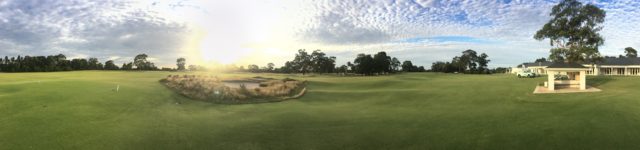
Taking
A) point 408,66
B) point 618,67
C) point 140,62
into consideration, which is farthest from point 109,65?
point 618,67

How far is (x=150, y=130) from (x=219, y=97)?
31.8 feet

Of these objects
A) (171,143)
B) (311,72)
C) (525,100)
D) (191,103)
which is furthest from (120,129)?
(311,72)

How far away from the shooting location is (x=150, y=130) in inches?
528

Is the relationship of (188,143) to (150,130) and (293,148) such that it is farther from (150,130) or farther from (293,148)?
(293,148)

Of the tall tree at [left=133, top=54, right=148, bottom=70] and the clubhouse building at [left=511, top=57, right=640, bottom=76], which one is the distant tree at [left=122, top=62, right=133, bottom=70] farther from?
the clubhouse building at [left=511, top=57, right=640, bottom=76]

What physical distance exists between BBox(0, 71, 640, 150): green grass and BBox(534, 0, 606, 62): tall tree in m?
16.4

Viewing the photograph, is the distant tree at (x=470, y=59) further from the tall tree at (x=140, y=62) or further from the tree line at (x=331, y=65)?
the tall tree at (x=140, y=62)

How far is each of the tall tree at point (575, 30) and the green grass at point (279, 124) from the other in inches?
645

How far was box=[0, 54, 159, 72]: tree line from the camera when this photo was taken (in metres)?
60.2

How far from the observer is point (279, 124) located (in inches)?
621

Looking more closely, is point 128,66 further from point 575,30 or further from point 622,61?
point 622,61

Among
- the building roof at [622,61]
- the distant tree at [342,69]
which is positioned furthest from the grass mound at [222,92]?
the distant tree at [342,69]

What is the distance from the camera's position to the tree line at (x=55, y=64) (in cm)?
6019

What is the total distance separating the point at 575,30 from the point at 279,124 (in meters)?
32.6
